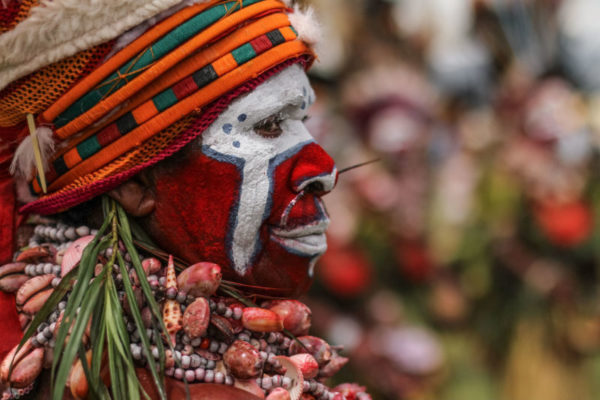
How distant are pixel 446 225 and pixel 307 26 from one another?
337cm

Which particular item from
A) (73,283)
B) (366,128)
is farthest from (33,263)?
(366,128)

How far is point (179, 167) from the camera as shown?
1.67 meters

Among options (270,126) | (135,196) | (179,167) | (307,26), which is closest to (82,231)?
(135,196)

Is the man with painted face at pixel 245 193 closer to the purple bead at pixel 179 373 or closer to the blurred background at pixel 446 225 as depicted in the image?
the purple bead at pixel 179 373

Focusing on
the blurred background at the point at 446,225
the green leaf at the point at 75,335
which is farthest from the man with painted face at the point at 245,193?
the blurred background at the point at 446,225

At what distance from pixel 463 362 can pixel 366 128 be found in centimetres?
164

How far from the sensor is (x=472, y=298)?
4.95 meters

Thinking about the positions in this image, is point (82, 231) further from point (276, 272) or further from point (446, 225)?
point (446, 225)

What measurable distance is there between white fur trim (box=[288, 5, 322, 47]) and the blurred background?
2496mm

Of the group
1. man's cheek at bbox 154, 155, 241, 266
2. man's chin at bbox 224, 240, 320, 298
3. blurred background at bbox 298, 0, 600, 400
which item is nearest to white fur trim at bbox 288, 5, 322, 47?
man's cheek at bbox 154, 155, 241, 266

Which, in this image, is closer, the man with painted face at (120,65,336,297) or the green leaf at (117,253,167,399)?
the green leaf at (117,253,167,399)

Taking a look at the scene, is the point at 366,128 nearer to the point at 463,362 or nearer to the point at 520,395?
the point at 463,362

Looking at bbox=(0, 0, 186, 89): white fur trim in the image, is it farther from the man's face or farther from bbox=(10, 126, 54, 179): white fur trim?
the man's face

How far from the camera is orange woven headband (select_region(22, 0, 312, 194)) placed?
1608mm
